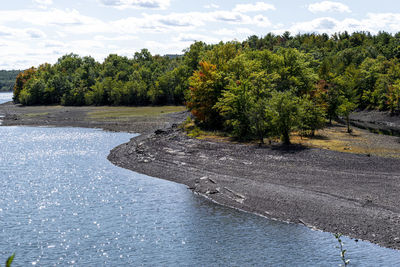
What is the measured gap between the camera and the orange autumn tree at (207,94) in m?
71.6

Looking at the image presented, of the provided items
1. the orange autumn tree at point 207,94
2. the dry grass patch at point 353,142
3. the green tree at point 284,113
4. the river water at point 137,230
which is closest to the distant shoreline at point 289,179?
the river water at point 137,230

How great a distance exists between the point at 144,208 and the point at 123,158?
22.4 meters

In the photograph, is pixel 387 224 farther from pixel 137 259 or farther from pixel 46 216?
pixel 46 216

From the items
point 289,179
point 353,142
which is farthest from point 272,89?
point 289,179

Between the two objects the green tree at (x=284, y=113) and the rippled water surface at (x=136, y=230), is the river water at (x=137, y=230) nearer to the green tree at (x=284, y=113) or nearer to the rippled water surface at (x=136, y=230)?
the rippled water surface at (x=136, y=230)

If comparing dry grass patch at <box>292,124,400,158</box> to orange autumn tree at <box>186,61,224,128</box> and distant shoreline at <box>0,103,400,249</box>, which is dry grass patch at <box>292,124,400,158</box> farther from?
orange autumn tree at <box>186,61,224,128</box>

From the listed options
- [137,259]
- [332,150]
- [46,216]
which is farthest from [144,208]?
[332,150]

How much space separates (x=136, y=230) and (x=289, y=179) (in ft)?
57.9

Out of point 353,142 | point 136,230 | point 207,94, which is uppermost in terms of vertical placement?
point 207,94

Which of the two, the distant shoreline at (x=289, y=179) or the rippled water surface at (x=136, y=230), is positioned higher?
the distant shoreline at (x=289, y=179)

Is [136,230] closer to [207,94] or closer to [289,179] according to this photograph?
[289,179]

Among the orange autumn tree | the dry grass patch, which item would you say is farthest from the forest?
the dry grass patch

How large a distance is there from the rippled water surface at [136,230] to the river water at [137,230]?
0.06 meters

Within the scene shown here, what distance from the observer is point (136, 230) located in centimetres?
3069
